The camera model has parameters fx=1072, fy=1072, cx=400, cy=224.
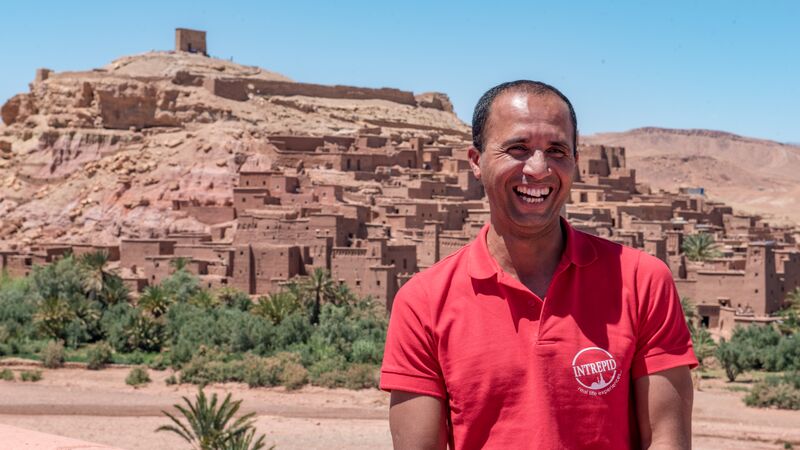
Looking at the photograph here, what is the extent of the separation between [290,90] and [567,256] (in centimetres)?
4809

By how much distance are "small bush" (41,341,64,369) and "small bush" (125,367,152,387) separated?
2120 mm

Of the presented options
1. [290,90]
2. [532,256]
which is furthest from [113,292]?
[532,256]

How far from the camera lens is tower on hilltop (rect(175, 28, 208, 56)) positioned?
55781 mm

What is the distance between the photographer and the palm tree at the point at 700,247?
31.7m

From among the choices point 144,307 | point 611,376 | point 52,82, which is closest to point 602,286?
point 611,376

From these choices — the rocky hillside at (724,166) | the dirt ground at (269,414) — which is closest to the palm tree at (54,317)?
the dirt ground at (269,414)

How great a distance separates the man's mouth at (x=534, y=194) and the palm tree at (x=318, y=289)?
24.5 m

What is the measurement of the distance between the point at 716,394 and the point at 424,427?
854 inches

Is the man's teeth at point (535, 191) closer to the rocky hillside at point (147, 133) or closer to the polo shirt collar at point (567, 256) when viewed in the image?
the polo shirt collar at point (567, 256)

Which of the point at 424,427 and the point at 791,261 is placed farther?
the point at 791,261

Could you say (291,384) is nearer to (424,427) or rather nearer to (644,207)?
(644,207)

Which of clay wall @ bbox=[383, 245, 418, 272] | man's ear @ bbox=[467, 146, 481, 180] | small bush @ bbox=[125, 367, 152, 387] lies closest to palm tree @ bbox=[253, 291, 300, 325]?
clay wall @ bbox=[383, 245, 418, 272]

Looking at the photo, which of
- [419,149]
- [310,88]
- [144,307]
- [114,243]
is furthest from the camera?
[310,88]

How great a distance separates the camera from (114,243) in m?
35.0
